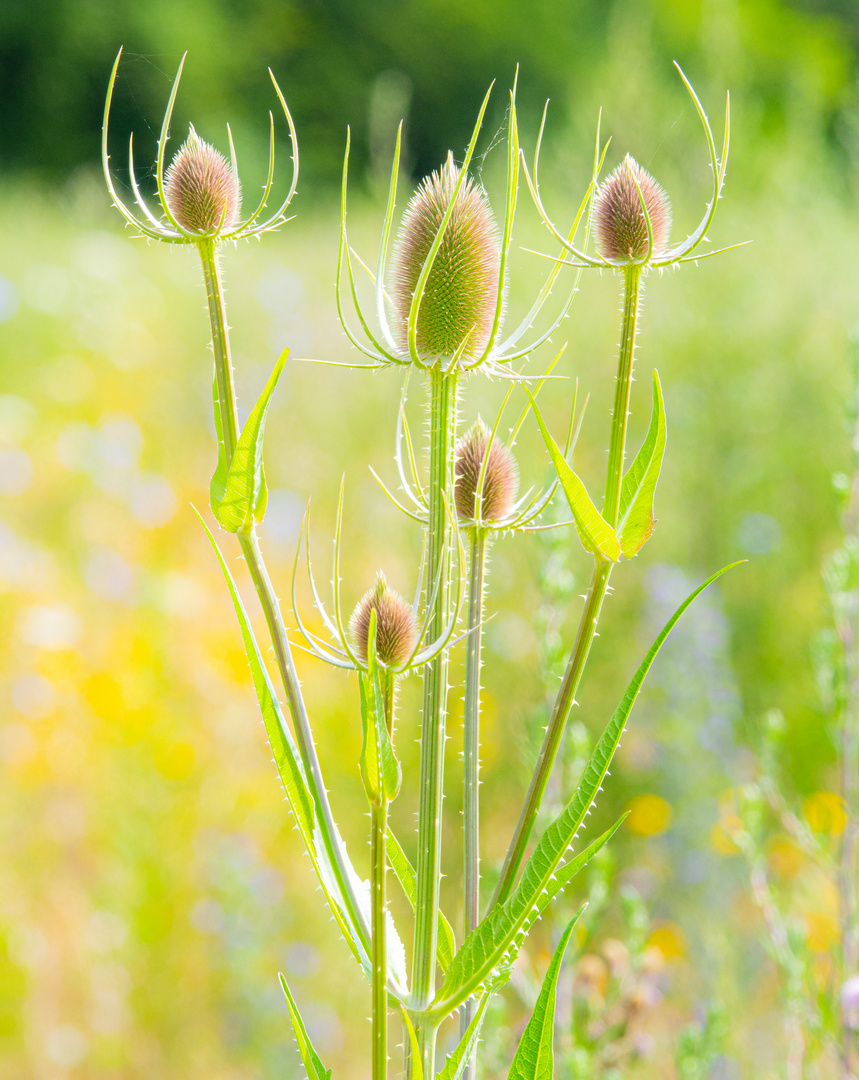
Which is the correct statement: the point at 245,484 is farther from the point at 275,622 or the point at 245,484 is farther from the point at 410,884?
the point at 410,884

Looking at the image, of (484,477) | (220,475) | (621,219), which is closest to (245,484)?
(220,475)

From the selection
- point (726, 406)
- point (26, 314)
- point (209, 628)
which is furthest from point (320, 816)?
point (26, 314)

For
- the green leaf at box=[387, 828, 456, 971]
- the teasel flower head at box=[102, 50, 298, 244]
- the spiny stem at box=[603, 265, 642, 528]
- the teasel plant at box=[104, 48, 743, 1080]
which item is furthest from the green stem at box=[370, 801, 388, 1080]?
the teasel flower head at box=[102, 50, 298, 244]

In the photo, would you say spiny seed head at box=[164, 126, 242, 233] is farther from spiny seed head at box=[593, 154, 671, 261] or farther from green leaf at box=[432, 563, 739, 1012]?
green leaf at box=[432, 563, 739, 1012]

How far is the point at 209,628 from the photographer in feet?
9.61

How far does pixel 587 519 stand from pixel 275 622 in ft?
0.59

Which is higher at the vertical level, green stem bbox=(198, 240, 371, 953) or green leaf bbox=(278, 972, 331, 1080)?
green stem bbox=(198, 240, 371, 953)

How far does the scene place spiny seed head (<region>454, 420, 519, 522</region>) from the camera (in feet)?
2.01

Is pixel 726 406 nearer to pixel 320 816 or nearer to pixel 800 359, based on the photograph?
pixel 800 359

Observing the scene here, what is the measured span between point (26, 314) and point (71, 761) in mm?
3461

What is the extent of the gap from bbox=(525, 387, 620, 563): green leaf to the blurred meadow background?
1.04ft

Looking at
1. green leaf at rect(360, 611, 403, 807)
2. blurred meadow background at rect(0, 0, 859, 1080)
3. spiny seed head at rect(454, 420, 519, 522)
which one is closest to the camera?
green leaf at rect(360, 611, 403, 807)

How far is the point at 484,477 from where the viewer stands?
602mm

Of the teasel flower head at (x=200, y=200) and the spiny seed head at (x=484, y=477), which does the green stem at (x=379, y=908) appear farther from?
the teasel flower head at (x=200, y=200)
